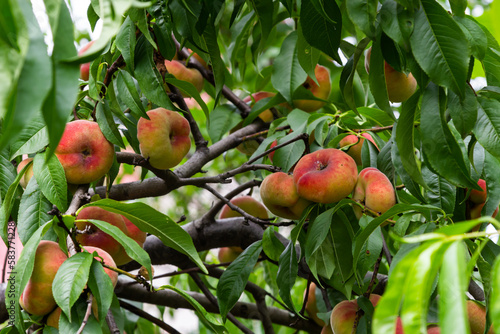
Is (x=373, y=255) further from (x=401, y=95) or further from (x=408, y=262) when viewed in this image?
(x=408, y=262)

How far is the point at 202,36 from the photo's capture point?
0.88 meters

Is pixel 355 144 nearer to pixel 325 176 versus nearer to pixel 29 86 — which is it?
pixel 325 176

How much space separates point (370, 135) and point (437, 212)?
1.05ft

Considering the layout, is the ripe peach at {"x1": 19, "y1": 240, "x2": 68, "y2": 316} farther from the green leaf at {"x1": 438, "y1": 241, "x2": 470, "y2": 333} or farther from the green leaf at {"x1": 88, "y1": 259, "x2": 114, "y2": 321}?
the green leaf at {"x1": 438, "y1": 241, "x2": 470, "y2": 333}

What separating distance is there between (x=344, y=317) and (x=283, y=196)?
237mm

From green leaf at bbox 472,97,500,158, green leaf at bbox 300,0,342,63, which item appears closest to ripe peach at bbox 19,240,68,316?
green leaf at bbox 300,0,342,63

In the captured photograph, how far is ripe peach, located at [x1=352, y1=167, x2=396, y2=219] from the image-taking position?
0.92 metres

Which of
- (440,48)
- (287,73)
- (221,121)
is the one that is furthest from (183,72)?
(440,48)

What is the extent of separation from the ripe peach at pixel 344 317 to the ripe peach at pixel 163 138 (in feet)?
1.36

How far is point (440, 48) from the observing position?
0.65 metres

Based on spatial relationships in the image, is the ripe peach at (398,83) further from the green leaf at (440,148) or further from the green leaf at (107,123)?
the green leaf at (107,123)

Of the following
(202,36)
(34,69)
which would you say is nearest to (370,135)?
(202,36)

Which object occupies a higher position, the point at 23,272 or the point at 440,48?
the point at 440,48

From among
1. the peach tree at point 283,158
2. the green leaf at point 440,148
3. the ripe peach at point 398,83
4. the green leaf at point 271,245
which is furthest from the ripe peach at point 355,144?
the green leaf at point 440,148
